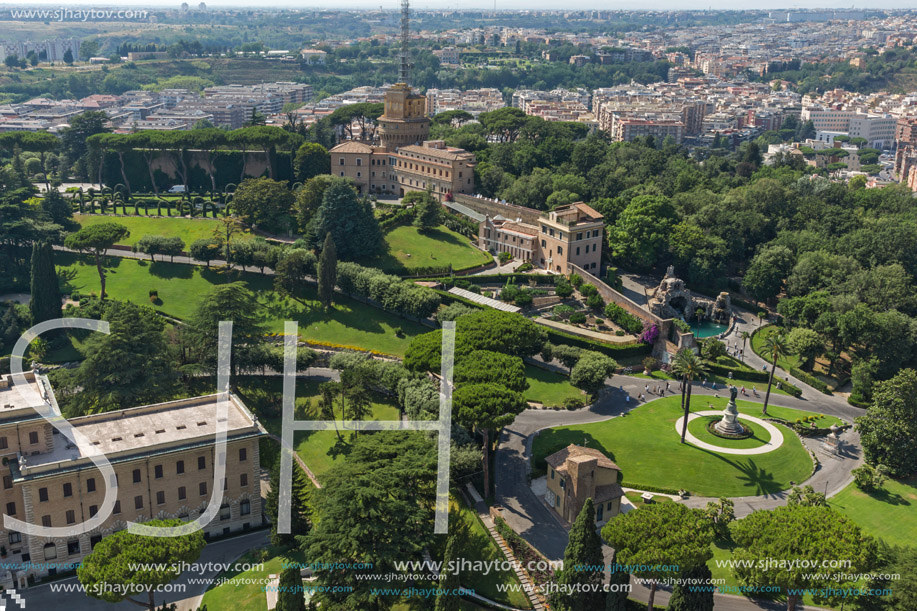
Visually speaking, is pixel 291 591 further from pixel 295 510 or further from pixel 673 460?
pixel 673 460

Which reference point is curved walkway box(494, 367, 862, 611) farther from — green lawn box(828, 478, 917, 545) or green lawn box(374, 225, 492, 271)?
green lawn box(374, 225, 492, 271)

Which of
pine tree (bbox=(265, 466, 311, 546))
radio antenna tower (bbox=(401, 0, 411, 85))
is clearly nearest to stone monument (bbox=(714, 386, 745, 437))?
pine tree (bbox=(265, 466, 311, 546))

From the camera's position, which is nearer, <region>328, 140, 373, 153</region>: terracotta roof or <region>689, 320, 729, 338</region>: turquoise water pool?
<region>689, 320, 729, 338</region>: turquoise water pool

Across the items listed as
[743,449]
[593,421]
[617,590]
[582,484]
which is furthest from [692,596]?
[593,421]

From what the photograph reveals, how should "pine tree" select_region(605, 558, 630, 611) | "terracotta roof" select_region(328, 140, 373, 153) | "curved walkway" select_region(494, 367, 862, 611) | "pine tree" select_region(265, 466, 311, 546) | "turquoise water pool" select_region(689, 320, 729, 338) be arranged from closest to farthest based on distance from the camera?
1. "pine tree" select_region(605, 558, 630, 611)
2. "pine tree" select_region(265, 466, 311, 546)
3. "curved walkway" select_region(494, 367, 862, 611)
4. "turquoise water pool" select_region(689, 320, 729, 338)
5. "terracotta roof" select_region(328, 140, 373, 153)

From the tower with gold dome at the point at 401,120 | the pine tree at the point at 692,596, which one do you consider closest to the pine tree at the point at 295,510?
the pine tree at the point at 692,596

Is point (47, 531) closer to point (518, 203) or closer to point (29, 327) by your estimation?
point (29, 327)

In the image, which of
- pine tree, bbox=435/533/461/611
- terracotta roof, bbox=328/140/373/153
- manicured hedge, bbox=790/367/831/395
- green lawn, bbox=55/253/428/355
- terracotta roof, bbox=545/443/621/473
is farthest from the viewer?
terracotta roof, bbox=328/140/373/153
